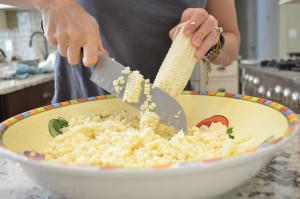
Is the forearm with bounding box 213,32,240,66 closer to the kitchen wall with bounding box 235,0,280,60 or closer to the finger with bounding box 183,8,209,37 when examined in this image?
the finger with bounding box 183,8,209,37

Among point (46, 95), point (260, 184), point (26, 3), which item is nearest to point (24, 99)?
point (46, 95)

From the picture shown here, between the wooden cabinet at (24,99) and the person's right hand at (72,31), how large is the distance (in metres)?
1.33

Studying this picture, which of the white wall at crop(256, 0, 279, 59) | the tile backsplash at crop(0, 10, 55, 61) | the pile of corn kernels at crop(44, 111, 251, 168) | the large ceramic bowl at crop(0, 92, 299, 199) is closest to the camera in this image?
the large ceramic bowl at crop(0, 92, 299, 199)

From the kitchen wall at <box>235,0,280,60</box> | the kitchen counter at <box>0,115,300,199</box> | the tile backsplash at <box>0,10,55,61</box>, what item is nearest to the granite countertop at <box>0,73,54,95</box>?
the tile backsplash at <box>0,10,55,61</box>

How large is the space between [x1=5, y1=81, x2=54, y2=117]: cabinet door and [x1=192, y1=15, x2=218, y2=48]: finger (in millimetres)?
1453

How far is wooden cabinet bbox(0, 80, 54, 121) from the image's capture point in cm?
183

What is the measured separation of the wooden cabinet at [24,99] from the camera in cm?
183

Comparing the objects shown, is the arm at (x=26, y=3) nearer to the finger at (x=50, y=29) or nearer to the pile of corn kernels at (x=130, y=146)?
the finger at (x=50, y=29)

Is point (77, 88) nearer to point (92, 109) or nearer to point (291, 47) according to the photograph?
point (92, 109)

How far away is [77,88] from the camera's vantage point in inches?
39.4

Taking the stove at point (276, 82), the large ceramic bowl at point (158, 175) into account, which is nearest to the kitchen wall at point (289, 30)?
the stove at point (276, 82)

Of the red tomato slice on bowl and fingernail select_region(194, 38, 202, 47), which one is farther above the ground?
fingernail select_region(194, 38, 202, 47)

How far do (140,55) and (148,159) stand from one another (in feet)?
1.70

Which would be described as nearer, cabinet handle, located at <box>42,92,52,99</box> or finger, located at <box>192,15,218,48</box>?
finger, located at <box>192,15,218,48</box>
